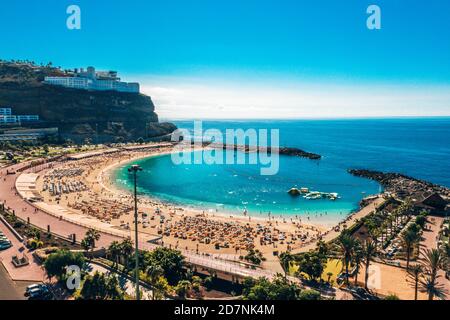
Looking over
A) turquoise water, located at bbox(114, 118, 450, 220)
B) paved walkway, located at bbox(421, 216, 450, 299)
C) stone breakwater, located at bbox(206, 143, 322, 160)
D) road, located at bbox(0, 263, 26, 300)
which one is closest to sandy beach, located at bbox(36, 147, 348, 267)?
turquoise water, located at bbox(114, 118, 450, 220)

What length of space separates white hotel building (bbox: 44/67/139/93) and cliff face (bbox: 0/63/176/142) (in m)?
4.60

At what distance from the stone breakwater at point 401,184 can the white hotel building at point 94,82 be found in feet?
412

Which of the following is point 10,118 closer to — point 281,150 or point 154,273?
point 281,150

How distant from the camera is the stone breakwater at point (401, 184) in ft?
234

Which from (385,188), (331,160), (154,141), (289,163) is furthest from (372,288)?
(154,141)

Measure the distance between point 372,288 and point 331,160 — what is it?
9847 cm

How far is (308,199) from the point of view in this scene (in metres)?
70.8

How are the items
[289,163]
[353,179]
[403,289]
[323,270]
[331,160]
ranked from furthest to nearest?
[331,160] → [289,163] → [353,179] → [323,270] → [403,289]

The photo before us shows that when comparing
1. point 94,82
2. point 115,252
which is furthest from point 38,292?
point 94,82

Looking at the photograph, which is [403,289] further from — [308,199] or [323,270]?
[308,199]

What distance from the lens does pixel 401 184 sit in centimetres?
8081
